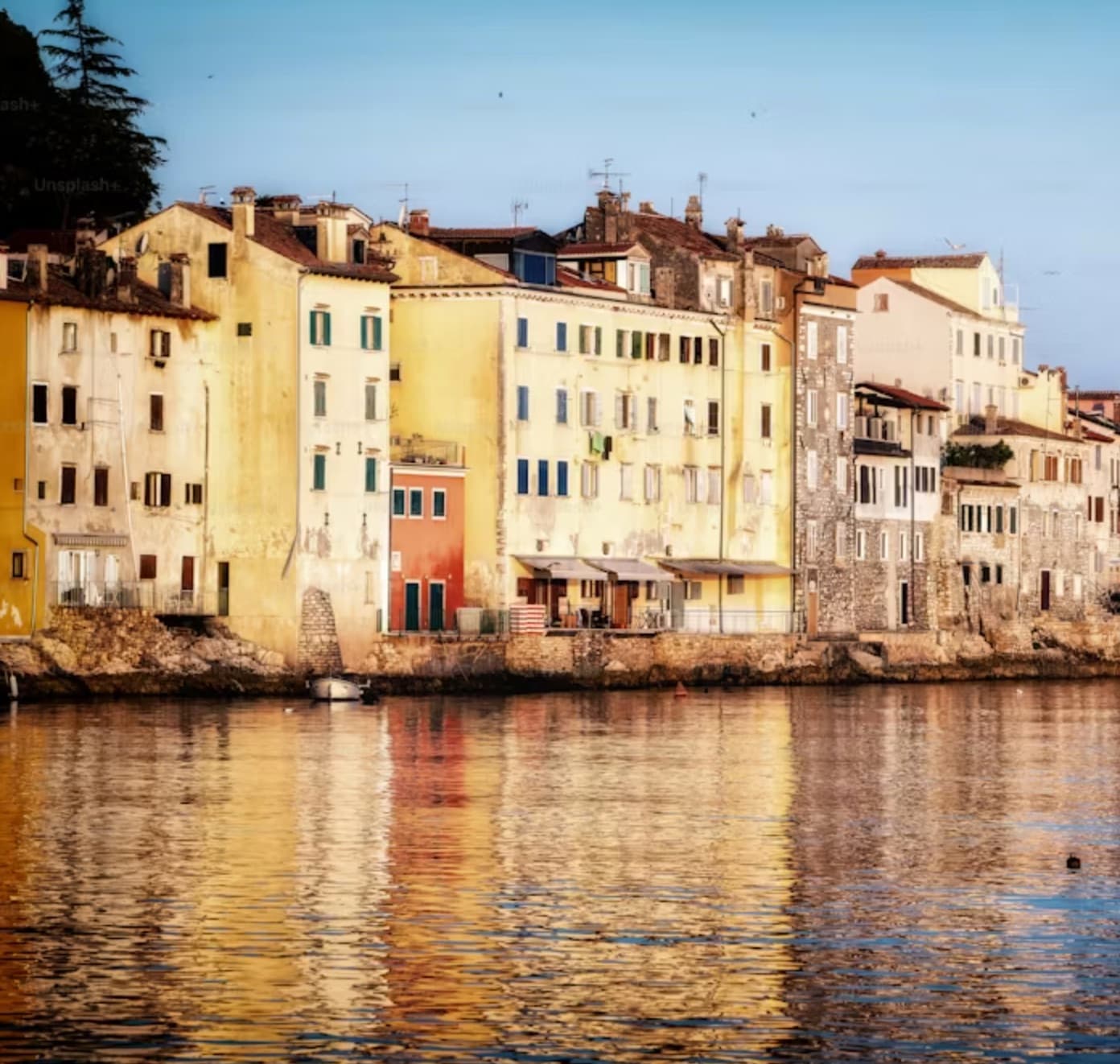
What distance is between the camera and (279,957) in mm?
29781

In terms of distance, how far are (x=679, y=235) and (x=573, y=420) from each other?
408 inches

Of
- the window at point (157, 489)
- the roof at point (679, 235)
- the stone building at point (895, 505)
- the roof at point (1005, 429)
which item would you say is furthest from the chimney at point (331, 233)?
the roof at point (1005, 429)

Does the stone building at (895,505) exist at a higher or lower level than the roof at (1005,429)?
lower

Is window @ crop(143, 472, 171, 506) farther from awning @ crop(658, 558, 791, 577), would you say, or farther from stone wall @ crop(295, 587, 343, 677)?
awning @ crop(658, 558, 791, 577)

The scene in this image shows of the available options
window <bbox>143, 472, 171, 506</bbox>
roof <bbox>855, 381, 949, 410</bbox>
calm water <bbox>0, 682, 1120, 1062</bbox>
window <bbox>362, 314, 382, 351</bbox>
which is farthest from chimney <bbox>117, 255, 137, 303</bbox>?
roof <bbox>855, 381, 949, 410</bbox>

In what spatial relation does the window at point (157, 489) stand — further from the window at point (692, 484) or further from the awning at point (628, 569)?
the window at point (692, 484)

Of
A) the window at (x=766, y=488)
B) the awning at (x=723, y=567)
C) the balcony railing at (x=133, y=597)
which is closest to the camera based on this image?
the balcony railing at (x=133, y=597)

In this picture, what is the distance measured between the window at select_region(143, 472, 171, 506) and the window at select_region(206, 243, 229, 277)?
18.3ft

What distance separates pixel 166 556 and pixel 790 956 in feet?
162

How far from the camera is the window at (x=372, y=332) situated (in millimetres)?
81625

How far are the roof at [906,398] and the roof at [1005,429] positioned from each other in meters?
3.59

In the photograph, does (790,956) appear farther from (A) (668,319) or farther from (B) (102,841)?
(A) (668,319)

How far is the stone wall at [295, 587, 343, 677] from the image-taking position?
78875 mm

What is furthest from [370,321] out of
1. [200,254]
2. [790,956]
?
[790,956]
